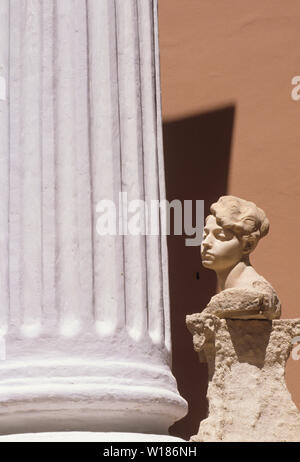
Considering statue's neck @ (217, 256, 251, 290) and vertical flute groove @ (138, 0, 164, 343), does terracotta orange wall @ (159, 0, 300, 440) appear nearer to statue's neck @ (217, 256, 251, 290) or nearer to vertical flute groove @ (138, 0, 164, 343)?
statue's neck @ (217, 256, 251, 290)

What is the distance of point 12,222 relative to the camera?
4.14 metres

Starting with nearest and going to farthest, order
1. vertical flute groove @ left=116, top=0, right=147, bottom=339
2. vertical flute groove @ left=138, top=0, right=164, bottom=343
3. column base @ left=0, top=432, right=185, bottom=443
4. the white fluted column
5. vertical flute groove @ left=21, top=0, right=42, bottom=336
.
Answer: column base @ left=0, top=432, right=185, bottom=443
the white fluted column
vertical flute groove @ left=21, top=0, right=42, bottom=336
vertical flute groove @ left=116, top=0, right=147, bottom=339
vertical flute groove @ left=138, top=0, right=164, bottom=343

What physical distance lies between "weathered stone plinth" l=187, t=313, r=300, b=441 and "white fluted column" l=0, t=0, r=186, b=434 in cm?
59

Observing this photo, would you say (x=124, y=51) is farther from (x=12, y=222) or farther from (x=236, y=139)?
(x=236, y=139)

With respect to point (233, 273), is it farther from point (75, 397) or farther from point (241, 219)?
point (75, 397)

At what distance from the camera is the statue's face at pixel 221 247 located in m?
5.22

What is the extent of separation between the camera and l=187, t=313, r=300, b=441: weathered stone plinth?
475 centimetres

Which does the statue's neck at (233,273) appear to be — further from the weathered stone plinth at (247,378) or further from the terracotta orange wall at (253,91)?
the terracotta orange wall at (253,91)

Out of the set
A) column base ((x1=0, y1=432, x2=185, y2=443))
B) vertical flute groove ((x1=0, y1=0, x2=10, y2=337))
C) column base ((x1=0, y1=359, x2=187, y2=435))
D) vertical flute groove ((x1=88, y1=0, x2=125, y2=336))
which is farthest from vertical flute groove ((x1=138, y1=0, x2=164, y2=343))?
vertical flute groove ((x1=0, y1=0, x2=10, y2=337))

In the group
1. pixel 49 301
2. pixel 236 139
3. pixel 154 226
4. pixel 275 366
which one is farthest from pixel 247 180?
pixel 49 301

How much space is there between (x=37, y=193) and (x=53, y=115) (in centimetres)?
35

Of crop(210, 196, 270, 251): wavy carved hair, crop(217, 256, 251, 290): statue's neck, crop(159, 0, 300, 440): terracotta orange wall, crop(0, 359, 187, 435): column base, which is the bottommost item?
crop(0, 359, 187, 435): column base
